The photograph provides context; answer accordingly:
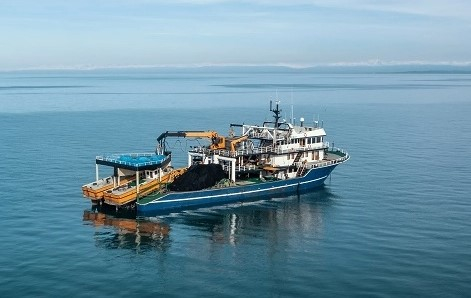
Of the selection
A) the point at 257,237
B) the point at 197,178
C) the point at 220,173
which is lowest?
the point at 257,237

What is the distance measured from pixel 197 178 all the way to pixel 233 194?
183 inches

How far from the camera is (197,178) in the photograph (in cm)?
6500

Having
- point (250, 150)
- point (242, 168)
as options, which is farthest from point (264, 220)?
point (250, 150)

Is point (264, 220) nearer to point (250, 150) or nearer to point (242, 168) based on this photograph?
point (242, 168)

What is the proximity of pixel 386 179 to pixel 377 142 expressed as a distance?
34.5m

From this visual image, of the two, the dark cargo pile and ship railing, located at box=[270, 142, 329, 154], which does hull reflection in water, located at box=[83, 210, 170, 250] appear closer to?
the dark cargo pile

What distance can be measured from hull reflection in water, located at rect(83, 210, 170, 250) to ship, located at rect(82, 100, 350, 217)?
246 cm

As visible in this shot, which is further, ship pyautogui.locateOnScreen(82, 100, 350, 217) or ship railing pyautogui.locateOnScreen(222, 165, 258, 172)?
ship railing pyautogui.locateOnScreen(222, 165, 258, 172)

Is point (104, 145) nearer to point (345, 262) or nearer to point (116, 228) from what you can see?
point (116, 228)

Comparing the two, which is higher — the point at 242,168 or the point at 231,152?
the point at 231,152

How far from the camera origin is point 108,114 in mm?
168625

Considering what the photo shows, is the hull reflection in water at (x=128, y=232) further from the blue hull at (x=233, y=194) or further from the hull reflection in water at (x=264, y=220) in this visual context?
the hull reflection in water at (x=264, y=220)

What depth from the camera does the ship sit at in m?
63.0

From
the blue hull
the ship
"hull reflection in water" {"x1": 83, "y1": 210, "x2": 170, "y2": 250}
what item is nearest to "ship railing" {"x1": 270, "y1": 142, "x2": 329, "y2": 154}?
the ship
